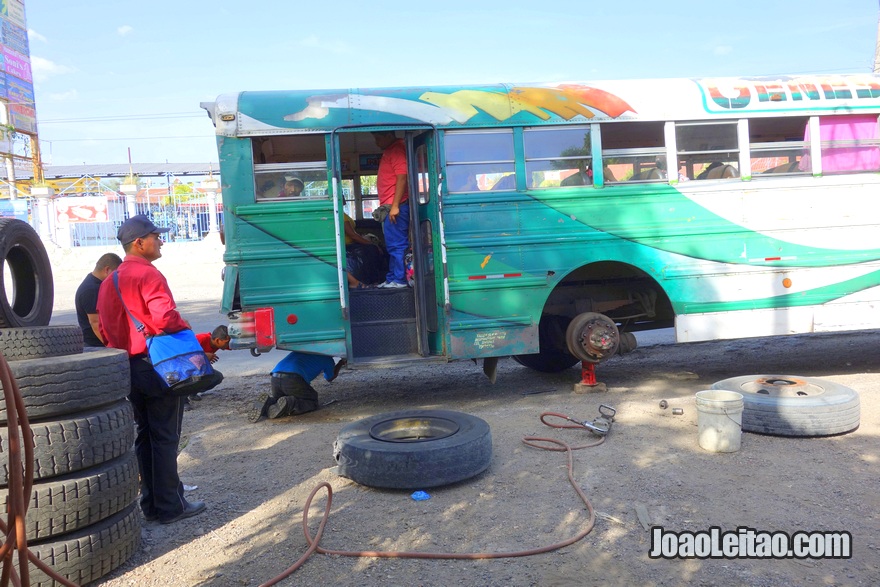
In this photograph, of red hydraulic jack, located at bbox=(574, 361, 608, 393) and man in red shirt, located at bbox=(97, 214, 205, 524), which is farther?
red hydraulic jack, located at bbox=(574, 361, 608, 393)

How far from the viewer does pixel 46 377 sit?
3232 mm

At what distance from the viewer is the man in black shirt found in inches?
237

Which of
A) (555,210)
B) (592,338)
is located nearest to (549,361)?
(592,338)

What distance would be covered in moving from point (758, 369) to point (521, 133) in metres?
3.90

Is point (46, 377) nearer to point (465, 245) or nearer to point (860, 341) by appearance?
point (465, 245)

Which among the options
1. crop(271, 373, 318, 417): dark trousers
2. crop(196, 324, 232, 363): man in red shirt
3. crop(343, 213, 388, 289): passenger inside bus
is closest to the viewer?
crop(196, 324, 232, 363): man in red shirt

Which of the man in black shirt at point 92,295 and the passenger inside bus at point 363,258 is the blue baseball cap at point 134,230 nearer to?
the man in black shirt at point 92,295

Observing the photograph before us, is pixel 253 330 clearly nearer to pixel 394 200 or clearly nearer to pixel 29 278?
pixel 394 200

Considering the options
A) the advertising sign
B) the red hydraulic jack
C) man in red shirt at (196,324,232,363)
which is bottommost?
the red hydraulic jack

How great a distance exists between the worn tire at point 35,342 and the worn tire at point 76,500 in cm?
62

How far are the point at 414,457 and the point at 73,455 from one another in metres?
1.89

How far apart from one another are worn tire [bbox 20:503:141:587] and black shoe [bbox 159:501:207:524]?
1.60 ft

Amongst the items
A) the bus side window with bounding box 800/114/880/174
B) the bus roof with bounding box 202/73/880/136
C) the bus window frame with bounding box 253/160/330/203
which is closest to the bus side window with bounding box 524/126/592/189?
the bus roof with bounding box 202/73/880/136

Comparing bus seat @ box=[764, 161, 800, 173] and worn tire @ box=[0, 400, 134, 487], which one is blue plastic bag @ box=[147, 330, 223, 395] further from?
bus seat @ box=[764, 161, 800, 173]
